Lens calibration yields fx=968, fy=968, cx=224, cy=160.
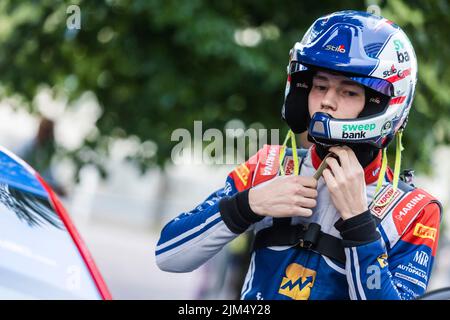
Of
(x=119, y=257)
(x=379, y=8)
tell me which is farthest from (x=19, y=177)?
(x=119, y=257)

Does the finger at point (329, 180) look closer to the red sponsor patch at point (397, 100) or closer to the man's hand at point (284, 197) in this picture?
the man's hand at point (284, 197)

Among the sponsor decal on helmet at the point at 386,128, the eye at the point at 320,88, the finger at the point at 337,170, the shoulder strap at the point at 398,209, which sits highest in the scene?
the eye at the point at 320,88

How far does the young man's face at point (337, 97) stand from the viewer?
10.5 ft

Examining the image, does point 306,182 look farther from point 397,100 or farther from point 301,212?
point 397,100

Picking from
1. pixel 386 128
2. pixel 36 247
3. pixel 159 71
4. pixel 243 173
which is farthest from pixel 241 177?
pixel 159 71

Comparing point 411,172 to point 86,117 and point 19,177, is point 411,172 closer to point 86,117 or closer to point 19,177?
point 19,177

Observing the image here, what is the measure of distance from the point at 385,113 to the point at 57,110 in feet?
23.5

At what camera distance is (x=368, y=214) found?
300 centimetres

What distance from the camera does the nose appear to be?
3190 mm

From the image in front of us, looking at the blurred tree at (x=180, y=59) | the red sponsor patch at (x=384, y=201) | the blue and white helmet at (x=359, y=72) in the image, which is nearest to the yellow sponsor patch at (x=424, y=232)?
the red sponsor patch at (x=384, y=201)

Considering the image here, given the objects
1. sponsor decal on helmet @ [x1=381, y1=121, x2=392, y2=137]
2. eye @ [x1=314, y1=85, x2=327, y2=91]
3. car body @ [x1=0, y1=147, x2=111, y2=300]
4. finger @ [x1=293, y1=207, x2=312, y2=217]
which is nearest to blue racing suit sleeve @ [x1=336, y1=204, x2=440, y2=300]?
finger @ [x1=293, y1=207, x2=312, y2=217]

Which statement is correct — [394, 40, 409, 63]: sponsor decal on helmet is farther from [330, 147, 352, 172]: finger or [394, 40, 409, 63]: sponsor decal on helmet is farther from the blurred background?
the blurred background

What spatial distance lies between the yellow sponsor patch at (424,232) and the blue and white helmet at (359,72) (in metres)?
0.32

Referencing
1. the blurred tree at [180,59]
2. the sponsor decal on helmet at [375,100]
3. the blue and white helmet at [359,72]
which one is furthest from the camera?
the blurred tree at [180,59]
